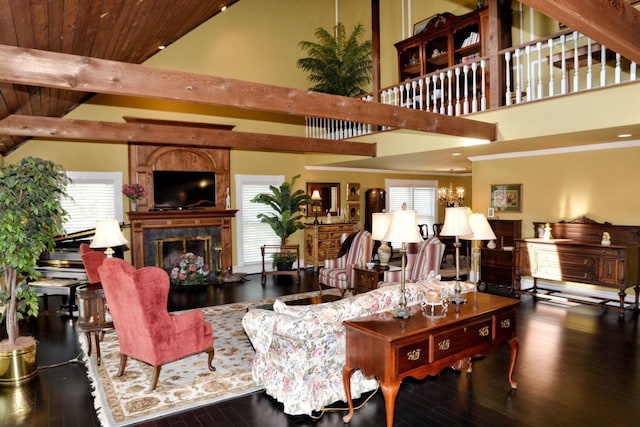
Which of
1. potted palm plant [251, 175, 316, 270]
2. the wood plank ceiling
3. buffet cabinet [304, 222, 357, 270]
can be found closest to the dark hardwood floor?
the wood plank ceiling

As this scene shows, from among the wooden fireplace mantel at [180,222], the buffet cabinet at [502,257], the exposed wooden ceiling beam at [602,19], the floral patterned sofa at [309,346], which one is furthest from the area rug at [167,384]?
the buffet cabinet at [502,257]

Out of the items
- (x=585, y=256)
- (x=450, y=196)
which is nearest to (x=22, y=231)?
(x=585, y=256)

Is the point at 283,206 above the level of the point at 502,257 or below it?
above

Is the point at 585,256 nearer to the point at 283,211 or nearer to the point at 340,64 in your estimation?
the point at 283,211

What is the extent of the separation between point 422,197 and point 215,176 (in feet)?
23.5

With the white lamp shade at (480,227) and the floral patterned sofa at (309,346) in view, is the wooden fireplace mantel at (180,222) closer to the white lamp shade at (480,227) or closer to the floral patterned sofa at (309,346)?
the floral patterned sofa at (309,346)

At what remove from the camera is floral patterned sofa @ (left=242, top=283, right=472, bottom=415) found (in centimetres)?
320

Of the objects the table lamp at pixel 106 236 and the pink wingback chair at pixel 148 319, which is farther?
the table lamp at pixel 106 236

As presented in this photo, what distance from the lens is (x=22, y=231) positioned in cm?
393

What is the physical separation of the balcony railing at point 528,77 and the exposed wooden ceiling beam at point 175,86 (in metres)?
1.50

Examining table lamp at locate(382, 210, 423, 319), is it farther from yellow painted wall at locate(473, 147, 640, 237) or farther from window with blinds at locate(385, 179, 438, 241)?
window with blinds at locate(385, 179, 438, 241)

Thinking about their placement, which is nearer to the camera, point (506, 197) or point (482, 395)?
point (482, 395)

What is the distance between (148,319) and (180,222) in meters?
5.30

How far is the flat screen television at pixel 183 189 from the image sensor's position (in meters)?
8.48
